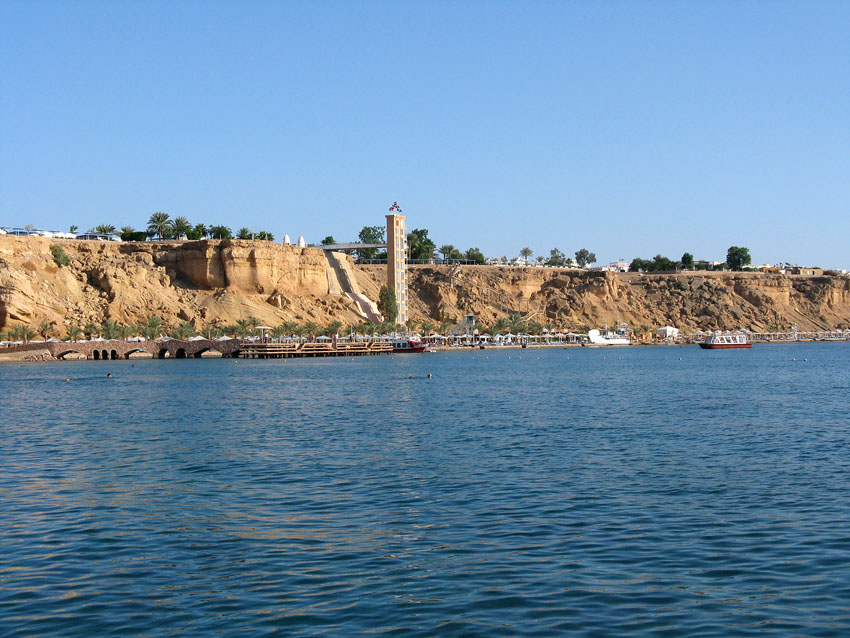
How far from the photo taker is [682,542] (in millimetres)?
13281

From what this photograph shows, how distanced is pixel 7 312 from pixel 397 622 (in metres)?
89.4

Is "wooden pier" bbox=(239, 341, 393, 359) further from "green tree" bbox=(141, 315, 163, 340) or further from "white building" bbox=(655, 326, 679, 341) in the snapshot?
"white building" bbox=(655, 326, 679, 341)

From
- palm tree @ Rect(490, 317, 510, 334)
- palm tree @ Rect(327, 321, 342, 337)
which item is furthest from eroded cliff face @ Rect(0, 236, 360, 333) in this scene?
palm tree @ Rect(490, 317, 510, 334)

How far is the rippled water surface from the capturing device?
33.9ft

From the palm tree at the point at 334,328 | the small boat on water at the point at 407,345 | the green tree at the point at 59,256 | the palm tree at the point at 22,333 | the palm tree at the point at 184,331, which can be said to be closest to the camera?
the palm tree at the point at 22,333

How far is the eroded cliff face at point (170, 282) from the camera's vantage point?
98.2 m

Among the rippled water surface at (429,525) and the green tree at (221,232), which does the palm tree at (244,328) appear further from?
the rippled water surface at (429,525)

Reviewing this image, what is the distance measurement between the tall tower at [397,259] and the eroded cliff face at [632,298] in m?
9.57

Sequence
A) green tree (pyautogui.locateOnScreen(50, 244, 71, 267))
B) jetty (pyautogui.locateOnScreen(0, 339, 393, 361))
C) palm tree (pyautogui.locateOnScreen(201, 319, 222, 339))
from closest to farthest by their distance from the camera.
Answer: jetty (pyautogui.locateOnScreen(0, 339, 393, 361)), palm tree (pyautogui.locateOnScreen(201, 319, 222, 339)), green tree (pyautogui.locateOnScreen(50, 244, 71, 267))

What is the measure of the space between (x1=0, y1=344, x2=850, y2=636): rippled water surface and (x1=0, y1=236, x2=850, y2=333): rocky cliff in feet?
243

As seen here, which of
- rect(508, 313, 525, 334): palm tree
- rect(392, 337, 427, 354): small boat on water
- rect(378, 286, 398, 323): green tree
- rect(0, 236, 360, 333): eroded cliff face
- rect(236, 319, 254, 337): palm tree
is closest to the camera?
rect(0, 236, 360, 333): eroded cliff face

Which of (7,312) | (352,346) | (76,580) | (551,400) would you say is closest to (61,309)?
→ (7,312)

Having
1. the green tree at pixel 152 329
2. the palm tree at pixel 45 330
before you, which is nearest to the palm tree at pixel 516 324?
the green tree at pixel 152 329

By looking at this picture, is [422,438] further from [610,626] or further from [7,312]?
[7,312]
